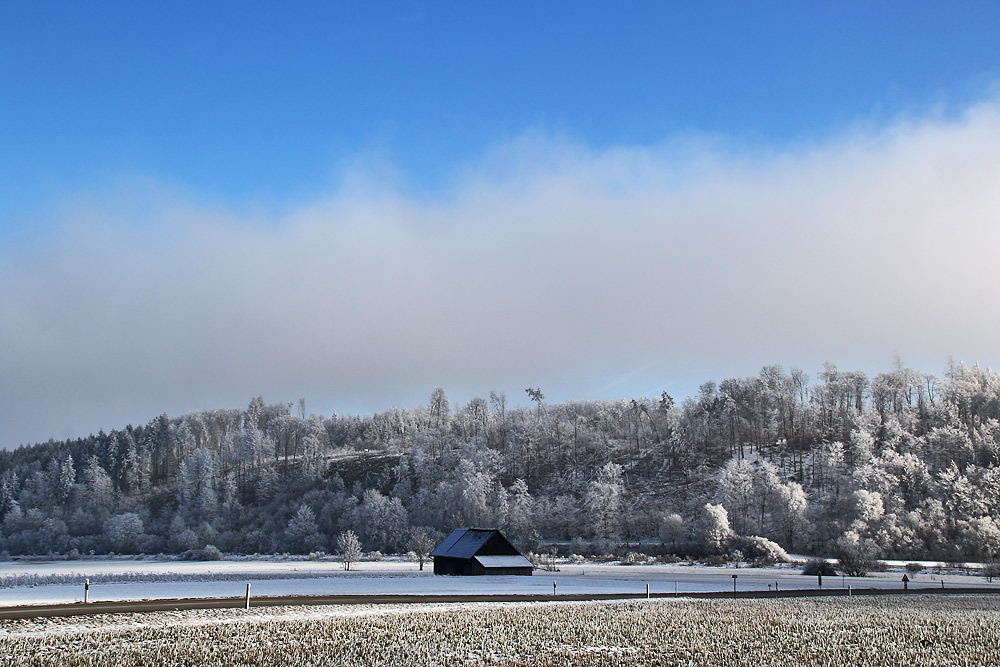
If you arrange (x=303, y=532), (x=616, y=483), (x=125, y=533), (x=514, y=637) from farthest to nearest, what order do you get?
(x=125, y=533) → (x=303, y=532) → (x=616, y=483) → (x=514, y=637)

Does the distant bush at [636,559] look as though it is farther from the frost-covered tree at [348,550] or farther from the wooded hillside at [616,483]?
the frost-covered tree at [348,550]

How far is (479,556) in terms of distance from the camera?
73.6m

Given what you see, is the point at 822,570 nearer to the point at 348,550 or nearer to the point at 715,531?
the point at 715,531

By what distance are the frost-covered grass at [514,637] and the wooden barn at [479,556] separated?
34212 mm

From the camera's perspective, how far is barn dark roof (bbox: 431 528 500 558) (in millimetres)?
75156

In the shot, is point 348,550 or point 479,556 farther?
point 348,550

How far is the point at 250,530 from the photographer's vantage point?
474 feet

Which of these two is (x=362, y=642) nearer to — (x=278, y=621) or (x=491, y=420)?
(x=278, y=621)

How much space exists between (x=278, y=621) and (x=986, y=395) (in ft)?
472

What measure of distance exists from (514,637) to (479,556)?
45244 mm

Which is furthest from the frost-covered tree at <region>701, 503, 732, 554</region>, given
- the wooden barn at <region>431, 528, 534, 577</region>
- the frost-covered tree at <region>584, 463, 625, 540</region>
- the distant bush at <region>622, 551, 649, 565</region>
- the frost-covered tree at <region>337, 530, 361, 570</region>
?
the frost-covered tree at <region>337, 530, 361, 570</region>

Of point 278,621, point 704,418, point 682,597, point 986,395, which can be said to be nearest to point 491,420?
point 704,418

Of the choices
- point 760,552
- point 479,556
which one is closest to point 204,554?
point 479,556

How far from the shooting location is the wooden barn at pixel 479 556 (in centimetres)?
7181
